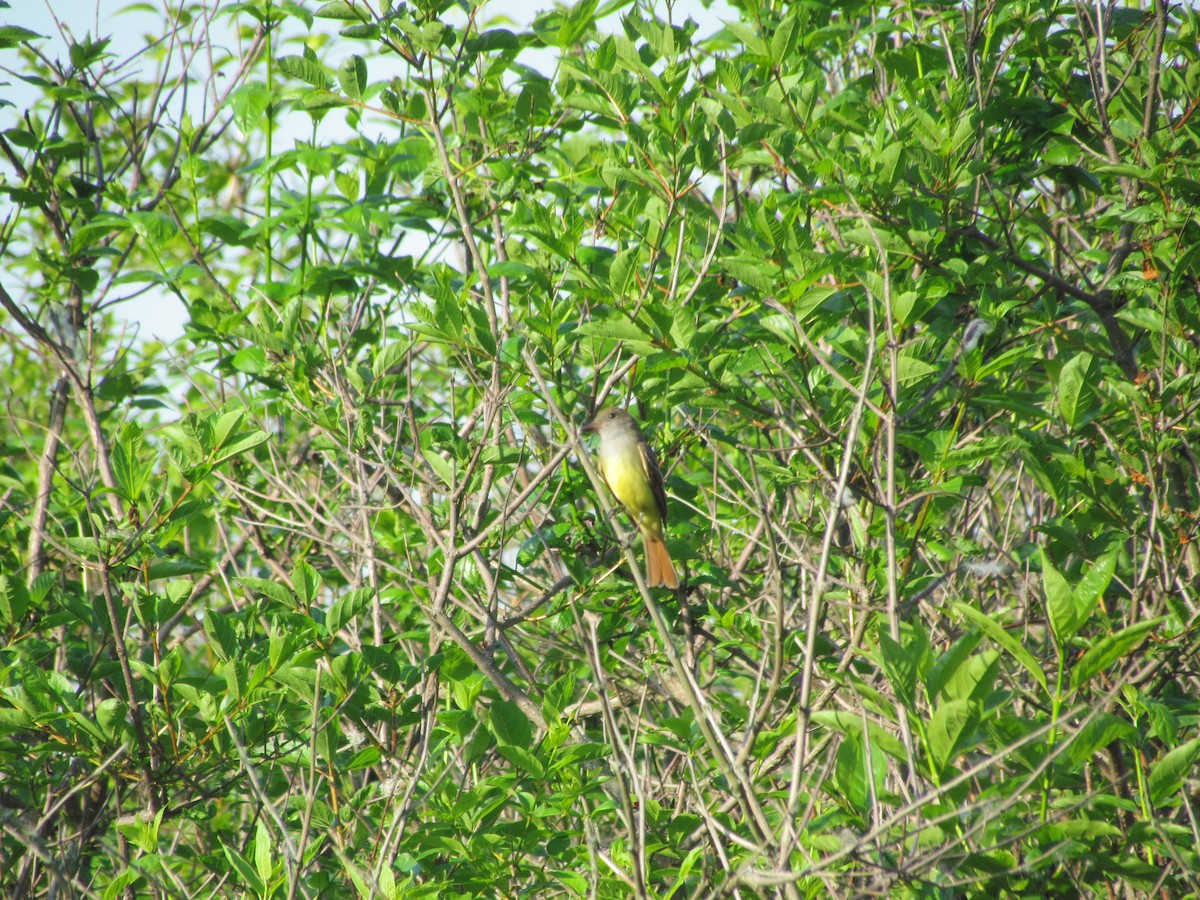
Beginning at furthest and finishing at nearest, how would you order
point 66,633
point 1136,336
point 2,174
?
point 2,174 → point 66,633 → point 1136,336

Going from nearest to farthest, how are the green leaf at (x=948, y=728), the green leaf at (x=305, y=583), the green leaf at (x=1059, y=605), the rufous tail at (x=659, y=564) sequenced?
Answer: 1. the green leaf at (x=948, y=728)
2. the green leaf at (x=1059, y=605)
3. the green leaf at (x=305, y=583)
4. the rufous tail at (x=659, y=564)

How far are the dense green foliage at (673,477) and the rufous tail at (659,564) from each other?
0.15 metres

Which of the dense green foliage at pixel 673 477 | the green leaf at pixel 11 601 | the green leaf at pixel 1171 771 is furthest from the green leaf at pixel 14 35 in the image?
the green leaf at pixel 1171 771

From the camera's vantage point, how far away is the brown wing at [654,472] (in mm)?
4219

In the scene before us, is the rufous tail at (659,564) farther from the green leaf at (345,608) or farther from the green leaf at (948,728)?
the green leaf at (948,728)

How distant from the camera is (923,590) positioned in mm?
3365

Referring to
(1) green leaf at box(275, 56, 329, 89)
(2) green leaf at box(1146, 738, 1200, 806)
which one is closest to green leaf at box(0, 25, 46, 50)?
(1) green leaf at box(275, 56, 329, 89)

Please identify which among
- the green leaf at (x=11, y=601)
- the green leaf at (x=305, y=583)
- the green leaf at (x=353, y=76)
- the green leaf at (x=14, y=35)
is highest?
the green leaf at (x=14, y=35)

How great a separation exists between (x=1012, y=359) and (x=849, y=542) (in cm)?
129

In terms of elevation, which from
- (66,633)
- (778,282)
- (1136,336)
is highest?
(778,282)

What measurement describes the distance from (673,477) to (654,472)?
0.65 ft

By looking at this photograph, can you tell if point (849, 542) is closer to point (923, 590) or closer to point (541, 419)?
point (923, 590)

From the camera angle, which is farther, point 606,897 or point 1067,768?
point 606,897

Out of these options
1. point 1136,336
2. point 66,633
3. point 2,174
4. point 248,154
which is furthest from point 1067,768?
point 248,154
